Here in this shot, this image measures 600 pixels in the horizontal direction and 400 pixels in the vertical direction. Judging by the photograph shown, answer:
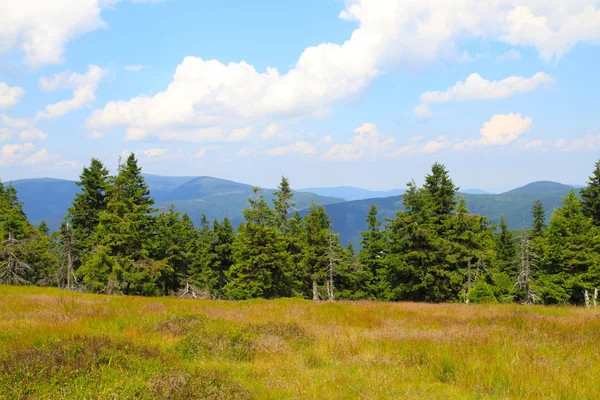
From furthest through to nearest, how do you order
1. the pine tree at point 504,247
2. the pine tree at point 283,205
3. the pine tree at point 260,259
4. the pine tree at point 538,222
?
the pine tree at point 504,247 < the pine tree at point 538,222 < the pine tree at point 283,205 < the pine tree at point 260,259

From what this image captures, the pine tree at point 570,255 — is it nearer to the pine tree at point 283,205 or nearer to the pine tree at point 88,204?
the pine tree at point 283,205

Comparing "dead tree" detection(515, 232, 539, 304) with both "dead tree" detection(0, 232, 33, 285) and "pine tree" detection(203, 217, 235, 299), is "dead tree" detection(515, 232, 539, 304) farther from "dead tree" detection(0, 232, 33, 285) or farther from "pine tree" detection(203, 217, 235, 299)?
"dead tree" detection(0, 232, 33, 285)

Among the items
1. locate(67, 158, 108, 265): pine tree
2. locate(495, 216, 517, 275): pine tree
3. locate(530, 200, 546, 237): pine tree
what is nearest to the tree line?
locate(67, 158, 108, 265): pine tree

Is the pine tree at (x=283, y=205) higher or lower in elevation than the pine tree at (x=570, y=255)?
higher

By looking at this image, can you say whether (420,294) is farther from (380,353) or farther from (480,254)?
(380,353)

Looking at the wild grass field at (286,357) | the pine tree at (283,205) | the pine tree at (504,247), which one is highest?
the pine tree at (283,205)

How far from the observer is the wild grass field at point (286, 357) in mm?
4461

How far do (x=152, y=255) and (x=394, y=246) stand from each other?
24.1 meters

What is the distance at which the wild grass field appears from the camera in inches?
176

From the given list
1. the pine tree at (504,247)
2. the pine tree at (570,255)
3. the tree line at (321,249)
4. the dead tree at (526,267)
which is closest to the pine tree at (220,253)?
the tree line at (321,249)

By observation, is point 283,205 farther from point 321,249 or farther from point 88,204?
point 88,204

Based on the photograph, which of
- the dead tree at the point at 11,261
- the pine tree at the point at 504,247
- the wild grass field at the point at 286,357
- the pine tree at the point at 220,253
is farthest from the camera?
the pine tree at the point at 504,247

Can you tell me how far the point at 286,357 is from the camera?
660 cm

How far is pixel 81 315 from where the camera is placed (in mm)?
9203
